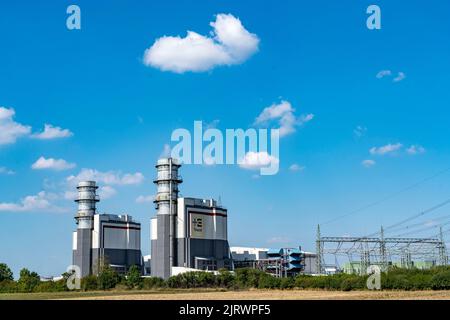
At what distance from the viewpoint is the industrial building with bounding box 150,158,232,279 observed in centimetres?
11175

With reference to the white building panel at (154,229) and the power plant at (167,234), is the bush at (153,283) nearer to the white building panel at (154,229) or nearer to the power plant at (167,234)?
the power plant at (167,234)

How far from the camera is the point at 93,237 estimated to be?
5030 inches

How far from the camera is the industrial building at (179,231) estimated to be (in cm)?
11175

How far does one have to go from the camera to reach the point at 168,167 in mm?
114812

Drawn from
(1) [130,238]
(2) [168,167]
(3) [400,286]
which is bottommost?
(3) [400,286]

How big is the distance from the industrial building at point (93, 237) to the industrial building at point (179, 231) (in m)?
16.5

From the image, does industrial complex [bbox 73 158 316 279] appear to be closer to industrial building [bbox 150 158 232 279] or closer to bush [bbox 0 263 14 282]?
industrial building [bbox 150 158 232 279]

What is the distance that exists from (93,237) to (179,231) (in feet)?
81.1

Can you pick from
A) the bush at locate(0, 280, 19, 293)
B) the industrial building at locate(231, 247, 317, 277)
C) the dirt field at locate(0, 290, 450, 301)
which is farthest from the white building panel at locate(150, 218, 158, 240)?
the dirt field at locate(0, 290, 450, 301)

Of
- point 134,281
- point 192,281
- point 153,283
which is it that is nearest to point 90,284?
point 134,281

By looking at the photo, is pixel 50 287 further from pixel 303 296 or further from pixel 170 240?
pixel 303 296
